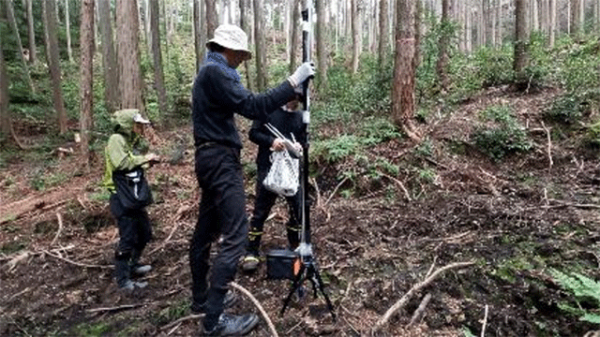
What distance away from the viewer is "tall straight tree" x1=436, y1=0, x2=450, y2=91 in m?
12.0

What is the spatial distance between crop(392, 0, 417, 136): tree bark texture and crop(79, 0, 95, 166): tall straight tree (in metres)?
5.99

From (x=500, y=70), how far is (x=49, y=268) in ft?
33.5

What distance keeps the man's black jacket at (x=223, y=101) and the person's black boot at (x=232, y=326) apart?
1319mm

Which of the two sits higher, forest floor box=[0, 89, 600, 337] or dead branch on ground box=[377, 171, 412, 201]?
dead branch on ground box=[377, 171, 412, 201]

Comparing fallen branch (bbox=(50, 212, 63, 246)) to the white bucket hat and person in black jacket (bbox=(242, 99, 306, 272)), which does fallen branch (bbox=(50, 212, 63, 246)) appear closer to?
person in black jacket (bbox=(242, 99, 306, 272))

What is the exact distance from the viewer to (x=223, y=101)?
3.62m

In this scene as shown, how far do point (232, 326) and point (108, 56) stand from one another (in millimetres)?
16266

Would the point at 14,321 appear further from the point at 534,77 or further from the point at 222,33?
the point at 534,77

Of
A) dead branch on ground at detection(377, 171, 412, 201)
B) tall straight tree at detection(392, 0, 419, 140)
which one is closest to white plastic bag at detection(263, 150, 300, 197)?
dead branch on ground at detection(377, 171, 412, 201)

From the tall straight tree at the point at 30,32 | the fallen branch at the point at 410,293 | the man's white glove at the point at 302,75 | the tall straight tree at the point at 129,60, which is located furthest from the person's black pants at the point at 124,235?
the tall straight tree at the point at 30,32

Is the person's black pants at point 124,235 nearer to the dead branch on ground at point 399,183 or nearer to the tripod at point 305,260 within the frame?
the tripod at point 305,260

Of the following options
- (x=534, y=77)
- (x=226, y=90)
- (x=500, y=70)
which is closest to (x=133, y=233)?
(x=226, y=90)

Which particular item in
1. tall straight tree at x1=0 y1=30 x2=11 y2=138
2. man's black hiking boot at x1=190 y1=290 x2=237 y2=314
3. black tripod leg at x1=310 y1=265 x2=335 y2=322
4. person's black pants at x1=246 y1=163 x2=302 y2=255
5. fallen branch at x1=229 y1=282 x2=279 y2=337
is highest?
tall straight tree at x1=0 y1=30 x2=11 y2=138

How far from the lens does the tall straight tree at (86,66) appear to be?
9875 millimetres
